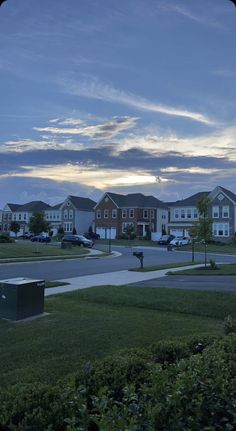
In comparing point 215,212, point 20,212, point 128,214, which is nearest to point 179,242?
point 215,212

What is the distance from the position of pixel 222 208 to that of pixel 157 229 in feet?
53.2

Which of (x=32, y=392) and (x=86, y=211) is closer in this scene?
(x=32, y=392)

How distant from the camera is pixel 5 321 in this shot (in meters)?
9.87

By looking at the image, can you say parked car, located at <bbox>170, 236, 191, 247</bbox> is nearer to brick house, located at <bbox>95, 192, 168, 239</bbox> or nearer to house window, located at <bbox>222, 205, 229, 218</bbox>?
house window, located at <bbox>222, 205, 229, 218</bbox>

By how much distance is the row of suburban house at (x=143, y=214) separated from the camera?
76.1 meters

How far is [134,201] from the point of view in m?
86.6

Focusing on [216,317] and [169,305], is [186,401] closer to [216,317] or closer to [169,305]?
[216,317]

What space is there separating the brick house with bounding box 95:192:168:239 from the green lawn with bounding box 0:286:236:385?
70985 millimetres

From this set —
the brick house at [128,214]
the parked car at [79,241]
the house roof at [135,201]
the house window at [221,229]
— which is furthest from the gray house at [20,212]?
the parked car at [79,241]

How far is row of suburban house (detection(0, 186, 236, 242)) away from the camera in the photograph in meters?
76.1

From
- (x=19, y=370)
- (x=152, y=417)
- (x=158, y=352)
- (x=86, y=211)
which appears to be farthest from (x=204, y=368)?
(x=86, y=211)

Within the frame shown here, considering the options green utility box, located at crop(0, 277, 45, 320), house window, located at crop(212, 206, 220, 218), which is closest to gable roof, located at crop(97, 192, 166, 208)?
house window, located at crop(212, 206, 220, 218)

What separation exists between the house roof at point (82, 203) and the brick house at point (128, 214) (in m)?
6.37

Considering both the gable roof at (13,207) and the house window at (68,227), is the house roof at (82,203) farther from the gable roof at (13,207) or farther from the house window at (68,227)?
the gable roof at (13,207)
